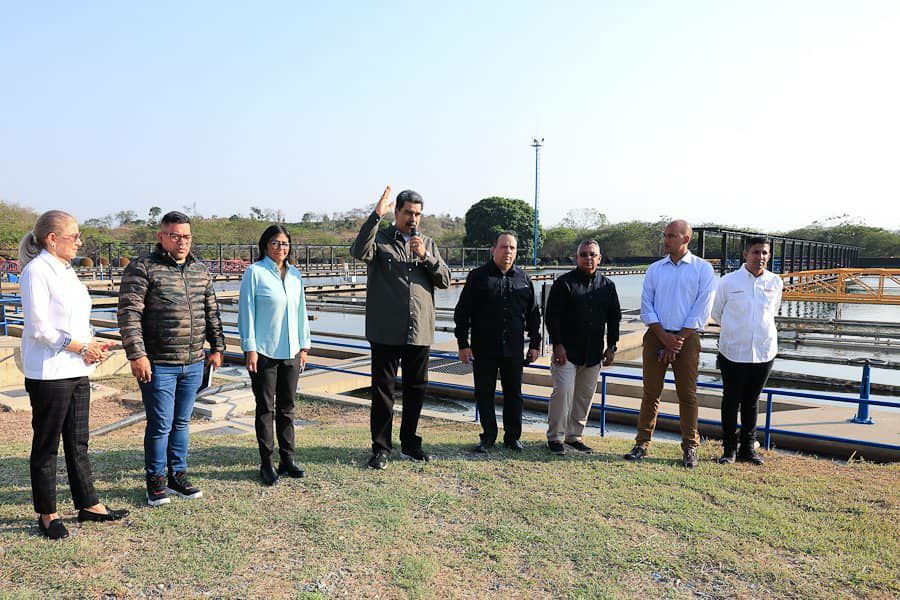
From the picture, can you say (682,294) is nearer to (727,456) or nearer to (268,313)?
(727,456)

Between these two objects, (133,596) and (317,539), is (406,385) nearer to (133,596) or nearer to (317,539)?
(317,539)

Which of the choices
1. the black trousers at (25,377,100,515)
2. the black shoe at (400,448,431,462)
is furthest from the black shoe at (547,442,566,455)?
the black trousers at (25,377,100,515)

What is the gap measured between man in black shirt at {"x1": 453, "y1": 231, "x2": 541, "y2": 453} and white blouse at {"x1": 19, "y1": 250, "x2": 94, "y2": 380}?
7.86ft

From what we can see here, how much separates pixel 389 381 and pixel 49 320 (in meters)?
2.07

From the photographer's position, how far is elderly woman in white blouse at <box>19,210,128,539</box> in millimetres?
2963

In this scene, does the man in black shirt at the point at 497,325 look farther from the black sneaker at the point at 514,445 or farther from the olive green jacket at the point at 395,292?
the olive green jacket at the point at 395,292

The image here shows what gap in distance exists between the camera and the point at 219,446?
4.86m

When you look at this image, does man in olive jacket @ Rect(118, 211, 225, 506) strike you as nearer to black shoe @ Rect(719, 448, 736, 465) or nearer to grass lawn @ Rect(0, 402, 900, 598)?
grass lawn @ Rect(0, 402, 900, 598)

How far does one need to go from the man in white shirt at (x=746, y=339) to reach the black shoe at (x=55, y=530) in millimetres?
4208

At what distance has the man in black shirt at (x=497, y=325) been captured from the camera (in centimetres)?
455

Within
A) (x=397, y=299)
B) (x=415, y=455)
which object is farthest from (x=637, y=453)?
(x=397, y=299)

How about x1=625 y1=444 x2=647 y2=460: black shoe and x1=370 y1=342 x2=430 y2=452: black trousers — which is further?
x1=625 y1=444 x2=647 y2=460: black shoe

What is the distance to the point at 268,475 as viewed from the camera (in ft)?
12.9

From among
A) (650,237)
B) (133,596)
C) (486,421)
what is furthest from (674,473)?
(650,237)
